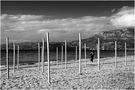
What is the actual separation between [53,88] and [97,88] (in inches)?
83.0

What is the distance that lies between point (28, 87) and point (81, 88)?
2693mm

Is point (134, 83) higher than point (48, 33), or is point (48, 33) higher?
point (48, 33)

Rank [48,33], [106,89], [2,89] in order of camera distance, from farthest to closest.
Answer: [48,33] < [2,89] < [106,89]

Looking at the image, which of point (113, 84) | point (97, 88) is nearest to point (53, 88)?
point (97, 88)

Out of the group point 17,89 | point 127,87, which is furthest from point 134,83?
point 17,89

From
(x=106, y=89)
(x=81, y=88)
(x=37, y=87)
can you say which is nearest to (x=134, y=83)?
(x=106, y=89)

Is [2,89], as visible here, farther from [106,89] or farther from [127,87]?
[127,87]

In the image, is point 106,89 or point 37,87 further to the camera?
point 37,87

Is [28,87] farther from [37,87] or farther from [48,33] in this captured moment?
[48,33]

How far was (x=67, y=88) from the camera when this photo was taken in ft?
33.9

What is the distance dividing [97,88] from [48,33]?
161 inches

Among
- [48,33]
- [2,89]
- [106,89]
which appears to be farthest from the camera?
[48,33]

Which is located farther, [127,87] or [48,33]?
[48,33]

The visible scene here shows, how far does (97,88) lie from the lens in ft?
33.3
